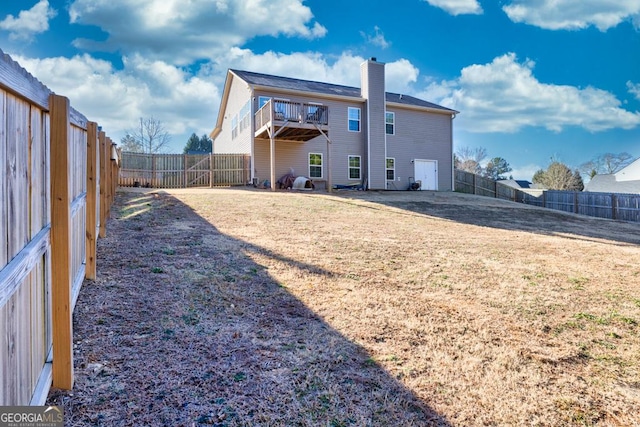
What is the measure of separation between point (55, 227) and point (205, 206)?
7969 millimetres

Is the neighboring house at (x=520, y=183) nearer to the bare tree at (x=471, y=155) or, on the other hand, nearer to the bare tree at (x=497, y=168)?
the bare tree at (x=497, y=168)

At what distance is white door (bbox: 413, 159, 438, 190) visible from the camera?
22.0m

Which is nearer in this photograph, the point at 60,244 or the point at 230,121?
the point at 60,244

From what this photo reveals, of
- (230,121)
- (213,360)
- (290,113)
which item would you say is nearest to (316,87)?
(290,113)

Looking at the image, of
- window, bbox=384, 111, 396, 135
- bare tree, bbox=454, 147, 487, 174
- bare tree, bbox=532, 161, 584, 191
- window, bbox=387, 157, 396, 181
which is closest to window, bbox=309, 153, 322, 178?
window, bbox=387, 157, 396, 181

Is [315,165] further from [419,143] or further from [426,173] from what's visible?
[426,173]

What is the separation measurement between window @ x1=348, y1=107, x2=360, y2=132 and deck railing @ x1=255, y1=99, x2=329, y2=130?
367 cm

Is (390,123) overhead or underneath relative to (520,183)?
overhead

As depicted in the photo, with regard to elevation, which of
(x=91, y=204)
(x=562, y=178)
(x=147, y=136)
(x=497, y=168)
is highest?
(x=147, y=136)

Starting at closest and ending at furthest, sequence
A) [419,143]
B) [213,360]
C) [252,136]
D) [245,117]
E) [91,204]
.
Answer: [213,360] → [91,204] → [252,136] → [245,117] → [419,143]

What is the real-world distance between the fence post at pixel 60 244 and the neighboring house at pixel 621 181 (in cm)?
3854

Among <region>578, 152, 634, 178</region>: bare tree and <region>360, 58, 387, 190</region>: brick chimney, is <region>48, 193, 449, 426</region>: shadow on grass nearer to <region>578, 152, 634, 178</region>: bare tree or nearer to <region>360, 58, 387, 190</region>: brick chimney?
<region>360, 58, 387, 190</region>: brick chimney

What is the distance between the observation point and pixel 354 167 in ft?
65.7

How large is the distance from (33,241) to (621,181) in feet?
137
